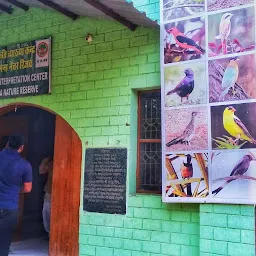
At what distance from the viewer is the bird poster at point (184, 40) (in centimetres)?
475

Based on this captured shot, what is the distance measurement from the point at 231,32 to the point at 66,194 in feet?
10.6

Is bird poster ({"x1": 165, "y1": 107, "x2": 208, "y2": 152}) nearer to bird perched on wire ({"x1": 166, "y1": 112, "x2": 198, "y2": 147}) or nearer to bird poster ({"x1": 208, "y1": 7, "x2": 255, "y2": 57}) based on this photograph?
bird perched on wire ({"x1": 166, "y1": 112, "x2": 198, "y2": 147})

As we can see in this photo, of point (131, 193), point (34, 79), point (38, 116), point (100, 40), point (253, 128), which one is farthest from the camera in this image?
point (38, 116)

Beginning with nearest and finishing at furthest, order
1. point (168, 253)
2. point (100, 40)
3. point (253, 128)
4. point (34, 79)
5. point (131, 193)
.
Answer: point (253, 128), point (168, 253), point (131, 193), point (100, 40), point (34, 79)

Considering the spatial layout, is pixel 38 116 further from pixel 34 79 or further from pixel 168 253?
pixel 168 253

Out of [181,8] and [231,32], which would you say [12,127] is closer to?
[181,8]

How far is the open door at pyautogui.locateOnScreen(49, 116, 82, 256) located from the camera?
5.58 meters

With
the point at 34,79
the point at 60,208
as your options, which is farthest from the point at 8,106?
the point at 60,208

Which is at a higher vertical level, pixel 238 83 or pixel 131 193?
pixel 238 83

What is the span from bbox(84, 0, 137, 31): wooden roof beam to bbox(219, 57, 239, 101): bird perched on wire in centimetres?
153

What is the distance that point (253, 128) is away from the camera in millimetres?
4336

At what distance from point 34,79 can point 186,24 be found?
260 cm

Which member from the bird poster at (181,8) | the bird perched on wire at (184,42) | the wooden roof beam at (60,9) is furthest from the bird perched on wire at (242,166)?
the wooden roof beam at (60,9)

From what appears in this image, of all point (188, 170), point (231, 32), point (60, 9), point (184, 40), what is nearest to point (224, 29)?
point (231, 32)
